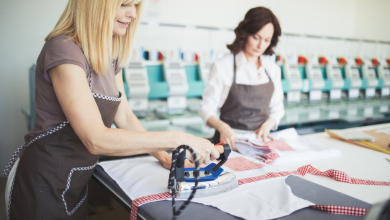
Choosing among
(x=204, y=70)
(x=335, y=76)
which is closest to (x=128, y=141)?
(x=204, y=70)

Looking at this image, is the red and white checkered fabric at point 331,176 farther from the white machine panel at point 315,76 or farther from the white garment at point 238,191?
the white machine panel at point 315,76

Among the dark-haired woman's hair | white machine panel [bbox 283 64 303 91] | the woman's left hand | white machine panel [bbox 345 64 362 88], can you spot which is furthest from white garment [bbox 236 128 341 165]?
white machine panel [bbox 345 64 362 88]

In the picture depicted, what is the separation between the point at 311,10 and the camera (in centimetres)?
572

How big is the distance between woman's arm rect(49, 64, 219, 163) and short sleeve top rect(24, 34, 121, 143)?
3 centimetres

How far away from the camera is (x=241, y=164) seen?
1.40 m

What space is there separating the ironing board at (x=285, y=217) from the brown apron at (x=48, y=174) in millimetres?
A: 156

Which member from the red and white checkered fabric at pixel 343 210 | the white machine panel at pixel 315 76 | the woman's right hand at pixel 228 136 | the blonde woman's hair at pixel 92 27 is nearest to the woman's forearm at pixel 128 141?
the blonde woman's hair at pixel 92 27

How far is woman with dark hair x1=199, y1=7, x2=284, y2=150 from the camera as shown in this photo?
6.75 ft

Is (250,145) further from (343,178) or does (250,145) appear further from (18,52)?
(18,52)

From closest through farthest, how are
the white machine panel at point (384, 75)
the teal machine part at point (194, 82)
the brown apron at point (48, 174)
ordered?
1. the brown apron at point (48, 174)
2. the teal machine part at point (194, 82)
3. the white machine panel at point (384, 75)

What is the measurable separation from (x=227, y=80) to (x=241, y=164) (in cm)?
83

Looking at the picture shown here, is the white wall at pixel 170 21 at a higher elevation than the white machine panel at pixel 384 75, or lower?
higher

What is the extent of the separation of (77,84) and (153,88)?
7.32 ft

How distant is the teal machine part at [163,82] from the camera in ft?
10.6
